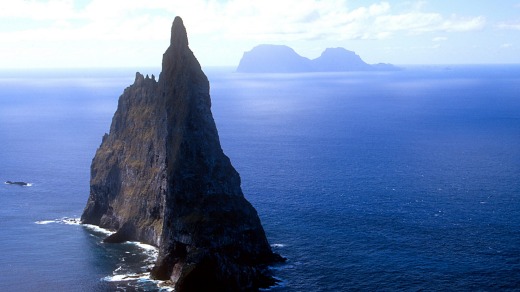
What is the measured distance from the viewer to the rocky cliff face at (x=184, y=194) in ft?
277

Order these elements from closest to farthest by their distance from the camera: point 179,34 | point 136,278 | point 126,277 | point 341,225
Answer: point 136,278 < point 126,277 < point 179,34 < point 341,225

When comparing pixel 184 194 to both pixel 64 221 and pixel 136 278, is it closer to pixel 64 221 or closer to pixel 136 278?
pixel 136 278

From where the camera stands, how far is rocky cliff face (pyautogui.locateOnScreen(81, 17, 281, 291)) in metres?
84.6

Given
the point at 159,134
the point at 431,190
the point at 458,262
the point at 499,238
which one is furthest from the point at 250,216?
the point at 431,190

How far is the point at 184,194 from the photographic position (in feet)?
306

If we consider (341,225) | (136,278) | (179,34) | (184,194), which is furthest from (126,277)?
(341,225)

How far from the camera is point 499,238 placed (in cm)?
10000

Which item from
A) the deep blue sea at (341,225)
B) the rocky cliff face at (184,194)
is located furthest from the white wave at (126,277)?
the rocky cliff face at (184,194)

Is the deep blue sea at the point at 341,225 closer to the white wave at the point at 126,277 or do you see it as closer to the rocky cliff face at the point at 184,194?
the white wave at the point at 126,277

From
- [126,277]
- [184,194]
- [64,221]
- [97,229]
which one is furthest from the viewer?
[64,221]

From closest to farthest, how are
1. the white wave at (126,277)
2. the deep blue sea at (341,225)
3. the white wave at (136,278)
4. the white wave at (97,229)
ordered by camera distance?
the white wave at (136,278) < the deep blue sea at (341,225) < the white wave at (126,277) < the white wave at (97,229)

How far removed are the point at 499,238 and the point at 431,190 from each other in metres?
34.7

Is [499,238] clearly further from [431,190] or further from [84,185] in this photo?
[84,185]

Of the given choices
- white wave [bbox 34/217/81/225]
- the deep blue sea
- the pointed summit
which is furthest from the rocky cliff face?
white wave [bbox 34/217/81/225]
